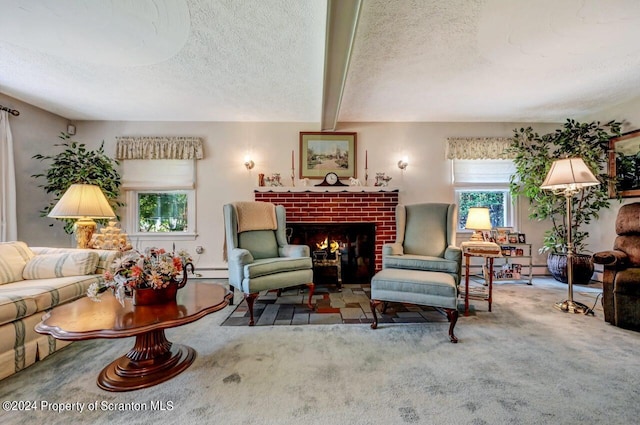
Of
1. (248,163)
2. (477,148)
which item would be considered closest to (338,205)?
(248,163)

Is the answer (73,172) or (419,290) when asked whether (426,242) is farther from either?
(73,172)

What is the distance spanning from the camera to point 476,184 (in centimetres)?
408

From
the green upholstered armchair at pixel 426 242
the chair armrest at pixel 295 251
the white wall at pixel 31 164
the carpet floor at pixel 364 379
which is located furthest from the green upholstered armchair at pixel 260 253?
the white wall at pixel 31 164

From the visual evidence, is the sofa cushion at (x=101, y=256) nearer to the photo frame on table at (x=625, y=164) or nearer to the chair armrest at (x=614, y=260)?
the chair armrest at (x=614, y=260)

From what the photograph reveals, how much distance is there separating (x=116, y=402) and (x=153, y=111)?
3.46 meters

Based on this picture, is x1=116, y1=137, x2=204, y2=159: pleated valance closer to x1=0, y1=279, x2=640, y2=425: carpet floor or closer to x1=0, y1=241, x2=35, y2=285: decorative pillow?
x1=0, y1=241, x2=35, y2=285: decorative pillow

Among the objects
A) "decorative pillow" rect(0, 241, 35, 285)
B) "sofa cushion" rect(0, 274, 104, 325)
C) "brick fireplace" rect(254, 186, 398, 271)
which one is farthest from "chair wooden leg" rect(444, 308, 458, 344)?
"decorative pillow" rect(0, 241, 35, 285)

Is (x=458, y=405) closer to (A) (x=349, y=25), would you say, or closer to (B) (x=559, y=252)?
(A) (x=349, y=25)

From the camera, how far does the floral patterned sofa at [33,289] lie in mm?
1577

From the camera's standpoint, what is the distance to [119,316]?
4.72 ft

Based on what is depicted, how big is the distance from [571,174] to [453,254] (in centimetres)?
129

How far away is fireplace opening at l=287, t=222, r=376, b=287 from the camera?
3.72m

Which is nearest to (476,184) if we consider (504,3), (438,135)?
(438,135)

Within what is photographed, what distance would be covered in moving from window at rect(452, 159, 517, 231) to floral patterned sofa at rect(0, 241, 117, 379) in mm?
4434
